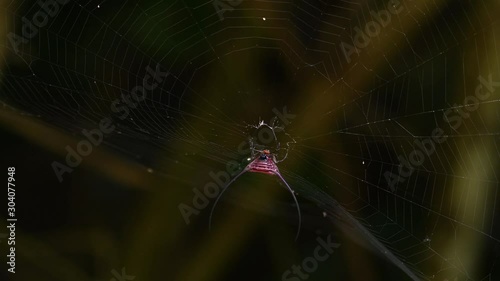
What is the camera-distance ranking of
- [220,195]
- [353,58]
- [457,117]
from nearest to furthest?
1. [220,195]
2. [457,117]
3. [353,58]

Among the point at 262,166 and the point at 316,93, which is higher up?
the point at 316,93

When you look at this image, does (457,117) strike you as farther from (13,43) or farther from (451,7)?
(13,43)

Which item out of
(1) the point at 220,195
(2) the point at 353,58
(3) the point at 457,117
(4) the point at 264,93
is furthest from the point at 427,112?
(1) the point at 220,195

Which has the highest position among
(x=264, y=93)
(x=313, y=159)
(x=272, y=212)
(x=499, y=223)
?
(x=264, y=93)

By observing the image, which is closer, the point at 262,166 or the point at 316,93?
the point at 262,166

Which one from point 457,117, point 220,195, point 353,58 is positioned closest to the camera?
point 220,195

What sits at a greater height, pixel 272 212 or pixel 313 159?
pixel 313 159

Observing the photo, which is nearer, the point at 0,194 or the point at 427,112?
the point at 0,194
